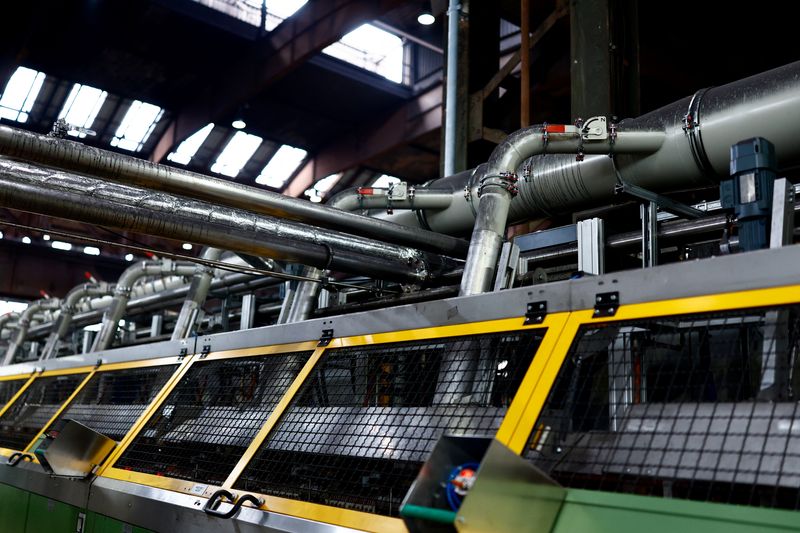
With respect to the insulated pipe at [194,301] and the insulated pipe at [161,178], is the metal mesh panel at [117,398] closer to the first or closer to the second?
the insulated pipe at [161,178]

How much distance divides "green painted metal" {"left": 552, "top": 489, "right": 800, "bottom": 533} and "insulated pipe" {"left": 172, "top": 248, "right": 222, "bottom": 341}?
429 centimetres

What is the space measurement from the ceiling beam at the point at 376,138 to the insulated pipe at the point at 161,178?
6.84 m

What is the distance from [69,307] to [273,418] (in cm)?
594

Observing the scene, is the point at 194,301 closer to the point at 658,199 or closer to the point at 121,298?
the point at 121,298

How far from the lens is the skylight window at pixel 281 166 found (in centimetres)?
1252

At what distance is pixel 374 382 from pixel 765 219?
122 cm

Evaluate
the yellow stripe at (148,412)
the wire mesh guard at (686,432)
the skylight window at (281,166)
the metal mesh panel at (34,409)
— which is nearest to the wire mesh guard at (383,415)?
the wire mesh guard at (686,432)

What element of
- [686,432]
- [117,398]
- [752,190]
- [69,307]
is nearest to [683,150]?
[752,190]

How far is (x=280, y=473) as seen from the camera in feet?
7.06

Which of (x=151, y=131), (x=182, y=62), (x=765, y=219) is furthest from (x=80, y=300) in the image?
(x=765, y=219)

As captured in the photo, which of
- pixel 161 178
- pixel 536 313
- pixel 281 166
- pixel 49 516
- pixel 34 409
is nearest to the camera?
pixel 536 313

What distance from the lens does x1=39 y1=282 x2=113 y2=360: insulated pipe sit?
24.4ft

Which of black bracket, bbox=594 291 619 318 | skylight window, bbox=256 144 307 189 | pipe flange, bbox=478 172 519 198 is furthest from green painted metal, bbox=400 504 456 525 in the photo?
skylight window, bbox=256 144 307 189

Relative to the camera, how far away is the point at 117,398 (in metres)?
3.52
